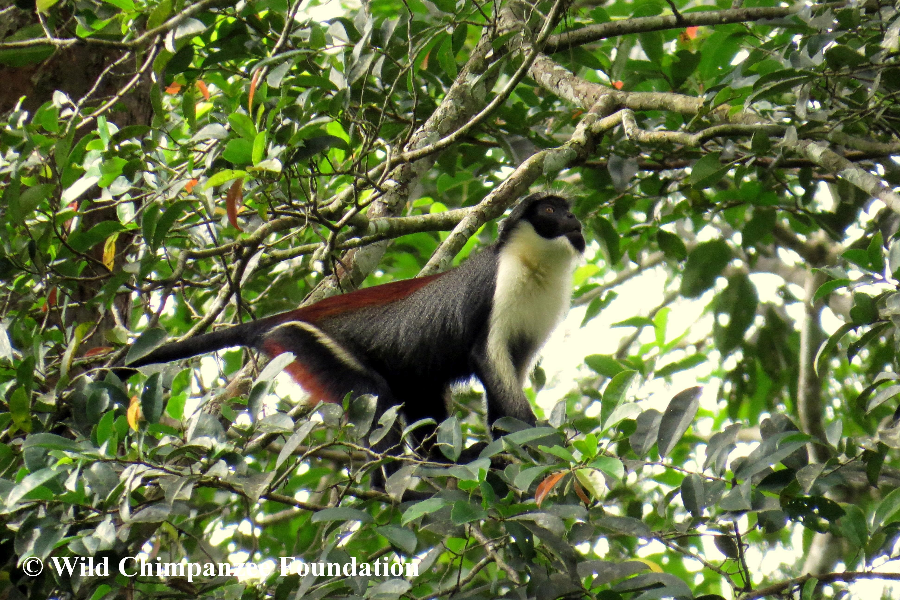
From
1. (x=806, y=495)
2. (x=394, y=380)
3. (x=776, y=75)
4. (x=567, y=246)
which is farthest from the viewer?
(x=567, y=246)

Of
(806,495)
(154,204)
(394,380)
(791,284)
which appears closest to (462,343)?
(394,380)

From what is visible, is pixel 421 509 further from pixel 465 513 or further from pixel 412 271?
pixel 412 271

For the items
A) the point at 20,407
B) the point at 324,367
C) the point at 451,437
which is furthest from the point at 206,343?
the point at 451,437

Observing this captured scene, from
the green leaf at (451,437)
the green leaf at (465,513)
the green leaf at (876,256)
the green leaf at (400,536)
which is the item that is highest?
the green leaf at (876,256)

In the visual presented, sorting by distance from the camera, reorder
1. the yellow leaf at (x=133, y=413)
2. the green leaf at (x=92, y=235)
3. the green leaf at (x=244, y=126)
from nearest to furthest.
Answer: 1. the yellow leaf at (x=133, y=413)
2. the green leaf at (x=244, y=126)
3. the green leaf at (x=92, y=235)

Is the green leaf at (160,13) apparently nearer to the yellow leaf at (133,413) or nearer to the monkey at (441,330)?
the monkey at (441,330)

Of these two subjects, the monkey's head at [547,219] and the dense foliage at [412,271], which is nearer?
the dense foliage at [412,271]

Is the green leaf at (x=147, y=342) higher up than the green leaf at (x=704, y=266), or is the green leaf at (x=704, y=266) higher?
the green leaf at (x=704, y=266)

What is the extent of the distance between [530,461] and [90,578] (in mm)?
1402

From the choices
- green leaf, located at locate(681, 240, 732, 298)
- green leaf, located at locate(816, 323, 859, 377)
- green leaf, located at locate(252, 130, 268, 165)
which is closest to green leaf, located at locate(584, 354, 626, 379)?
green leaf, located at locate(681, 240, 732, 298)

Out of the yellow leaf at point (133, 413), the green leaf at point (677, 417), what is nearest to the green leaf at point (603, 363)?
the green leaf at point (677, 417)

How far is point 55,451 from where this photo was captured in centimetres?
238

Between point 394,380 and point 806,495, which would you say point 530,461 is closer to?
point 806,495

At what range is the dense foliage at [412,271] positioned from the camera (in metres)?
2.35
